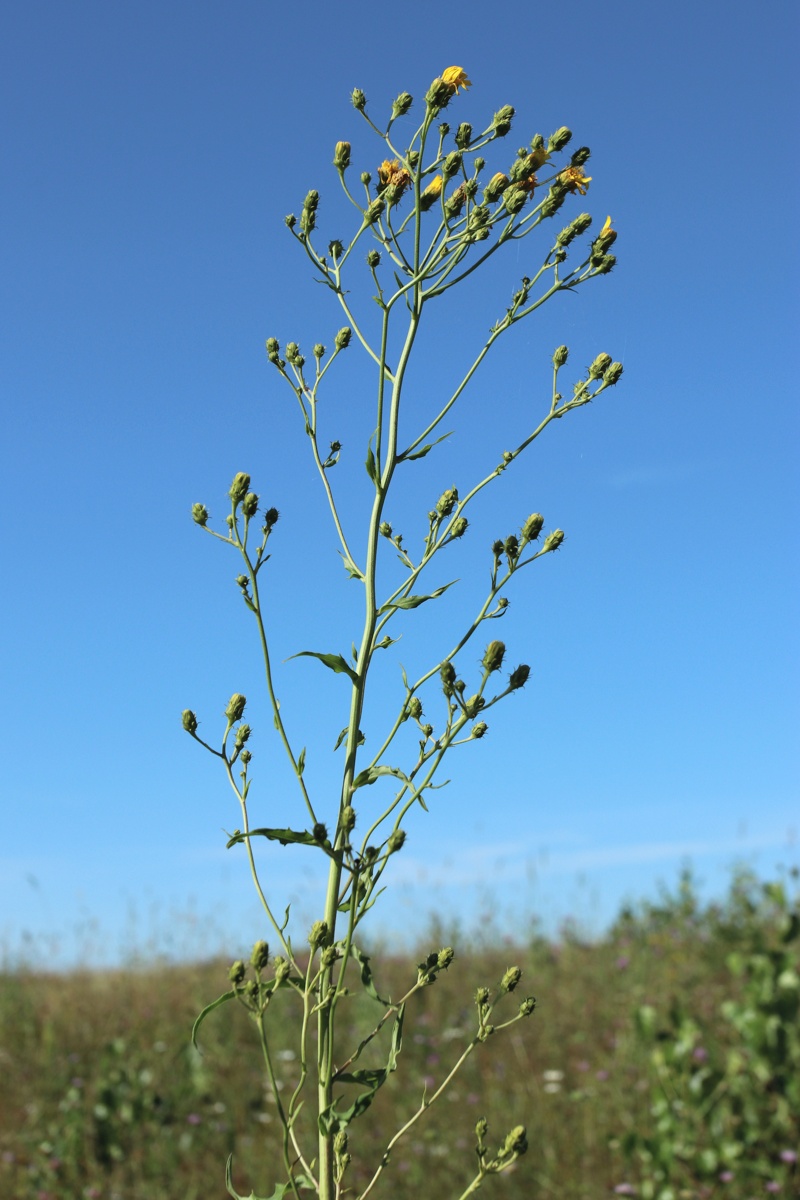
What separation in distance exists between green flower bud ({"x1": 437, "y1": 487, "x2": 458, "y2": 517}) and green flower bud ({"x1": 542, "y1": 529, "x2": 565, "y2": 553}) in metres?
0.22

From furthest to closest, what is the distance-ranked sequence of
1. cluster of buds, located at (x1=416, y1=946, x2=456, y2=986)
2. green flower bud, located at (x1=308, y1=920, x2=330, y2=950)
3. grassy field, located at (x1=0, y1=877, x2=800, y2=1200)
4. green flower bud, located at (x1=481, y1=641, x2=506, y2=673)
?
grassy field, located at (x1=0, y1=877, x2=800, y2=1200)
green flower bud, located at (x1=481, y1=641, x2=506, y2=673)
cluster of buds, located at (x1=416, y1=946, x2=456, y2=986)
green flower bud, located at (x1=308, y1=920, x2=330, y2=950)

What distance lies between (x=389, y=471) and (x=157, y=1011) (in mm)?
6361

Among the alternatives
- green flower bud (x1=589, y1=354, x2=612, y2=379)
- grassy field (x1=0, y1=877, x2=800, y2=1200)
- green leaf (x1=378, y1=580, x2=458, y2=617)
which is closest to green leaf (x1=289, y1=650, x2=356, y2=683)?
green leaf (x1=378, y1=580, x2=458, y2=617)

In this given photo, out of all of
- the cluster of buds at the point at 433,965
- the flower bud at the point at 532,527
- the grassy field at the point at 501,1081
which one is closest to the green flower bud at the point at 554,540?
the flower bud at the point at 532,527

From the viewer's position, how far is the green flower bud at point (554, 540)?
88.5 inches

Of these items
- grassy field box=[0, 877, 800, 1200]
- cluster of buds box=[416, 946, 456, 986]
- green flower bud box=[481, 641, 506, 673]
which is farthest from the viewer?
grassy field box=[0, 877, 800, 1200]

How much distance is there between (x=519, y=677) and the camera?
2.12 metres

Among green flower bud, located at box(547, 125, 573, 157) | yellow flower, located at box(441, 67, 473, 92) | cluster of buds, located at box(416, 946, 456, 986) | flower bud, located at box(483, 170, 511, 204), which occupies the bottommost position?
cluster of buds, located at box(416, 946, 456, 986)

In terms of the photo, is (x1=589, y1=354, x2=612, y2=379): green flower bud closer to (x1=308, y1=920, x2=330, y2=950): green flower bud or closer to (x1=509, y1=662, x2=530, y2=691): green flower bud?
(x1=509, y1=662, x2=530, y2=691): green flower bud

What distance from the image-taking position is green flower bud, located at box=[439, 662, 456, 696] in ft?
6.84

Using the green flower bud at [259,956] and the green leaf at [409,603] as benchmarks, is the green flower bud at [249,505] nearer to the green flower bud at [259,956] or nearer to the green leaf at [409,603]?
the green leaf at [409,603]

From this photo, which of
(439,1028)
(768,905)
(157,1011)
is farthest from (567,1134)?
(157,1011)

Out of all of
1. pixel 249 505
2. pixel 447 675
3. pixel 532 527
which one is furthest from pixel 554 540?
pixel 249 505

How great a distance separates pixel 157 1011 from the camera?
23.9 feet
